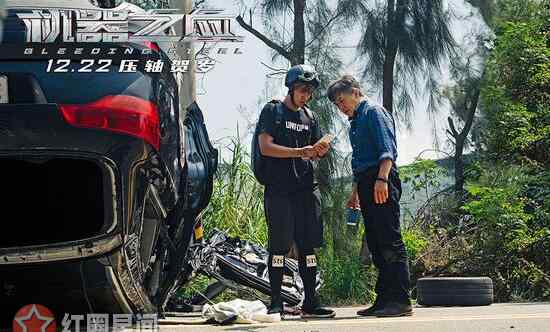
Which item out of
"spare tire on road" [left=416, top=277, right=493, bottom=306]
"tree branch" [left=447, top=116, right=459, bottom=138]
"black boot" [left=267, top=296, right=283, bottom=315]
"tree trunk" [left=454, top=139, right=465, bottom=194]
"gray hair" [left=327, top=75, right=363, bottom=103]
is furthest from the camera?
"tree trunk" [left=454, top=139, right=465, bottom=194]

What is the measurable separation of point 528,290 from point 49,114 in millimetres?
7924

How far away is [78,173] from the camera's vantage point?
4.64 metres

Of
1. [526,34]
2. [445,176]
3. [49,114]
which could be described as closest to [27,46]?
[49,114]

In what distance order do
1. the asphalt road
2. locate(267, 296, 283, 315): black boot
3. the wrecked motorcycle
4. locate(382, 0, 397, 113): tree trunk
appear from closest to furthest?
the asphalt road
locate(267, 296, 283, 315): black boot
the wrecked motorcycle
locate(382, 0, 397, 113): tree trunk

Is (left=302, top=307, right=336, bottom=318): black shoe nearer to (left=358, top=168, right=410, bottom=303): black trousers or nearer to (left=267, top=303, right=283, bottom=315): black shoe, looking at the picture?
(left=267, top=303, right=283, bottom=315): black shoe

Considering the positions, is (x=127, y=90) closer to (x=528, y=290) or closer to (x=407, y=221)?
(x=528, y=290)

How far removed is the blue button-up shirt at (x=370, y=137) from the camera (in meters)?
6.37

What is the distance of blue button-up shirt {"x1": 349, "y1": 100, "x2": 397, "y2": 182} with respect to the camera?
637cm

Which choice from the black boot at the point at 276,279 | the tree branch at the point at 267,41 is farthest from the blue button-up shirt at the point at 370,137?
the tree branch at the point at 267,41

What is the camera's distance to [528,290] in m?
11.2

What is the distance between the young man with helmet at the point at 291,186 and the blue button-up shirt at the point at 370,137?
11.6 inches

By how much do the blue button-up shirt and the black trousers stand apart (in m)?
0.09

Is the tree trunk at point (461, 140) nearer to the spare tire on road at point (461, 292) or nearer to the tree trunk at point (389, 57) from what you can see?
the tree trunk at point (389, 57)

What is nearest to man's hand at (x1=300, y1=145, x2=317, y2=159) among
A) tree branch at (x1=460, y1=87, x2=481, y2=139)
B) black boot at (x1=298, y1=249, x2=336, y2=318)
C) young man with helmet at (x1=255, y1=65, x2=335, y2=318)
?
young man with helmet at (x1=255, y1=65, x2=335, y2=318)
